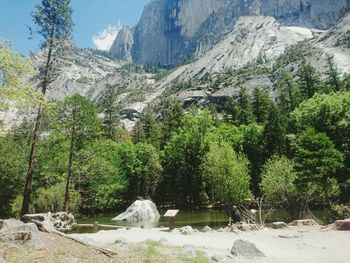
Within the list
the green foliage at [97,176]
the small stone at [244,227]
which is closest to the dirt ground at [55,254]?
the small stone at [244,227]

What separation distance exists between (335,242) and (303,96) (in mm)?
61221

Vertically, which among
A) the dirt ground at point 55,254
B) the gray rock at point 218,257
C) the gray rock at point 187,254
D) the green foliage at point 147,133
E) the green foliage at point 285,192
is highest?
the green foliage at point 147,133

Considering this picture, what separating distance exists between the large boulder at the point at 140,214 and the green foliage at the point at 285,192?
1521cm

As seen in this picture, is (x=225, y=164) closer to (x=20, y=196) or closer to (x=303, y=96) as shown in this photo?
(x=20, y=196)

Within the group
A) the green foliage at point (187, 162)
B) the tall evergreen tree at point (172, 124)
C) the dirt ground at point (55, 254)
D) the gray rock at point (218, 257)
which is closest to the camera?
the dirt ground at point (55, 254)

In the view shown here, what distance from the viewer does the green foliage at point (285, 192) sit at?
100 ft

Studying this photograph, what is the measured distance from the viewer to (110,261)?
36.2 feet

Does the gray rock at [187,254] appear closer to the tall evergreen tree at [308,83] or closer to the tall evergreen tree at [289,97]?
the tall evergreen tree at [289,97]

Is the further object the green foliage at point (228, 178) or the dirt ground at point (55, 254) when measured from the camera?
the green foliage at point (228, 178)

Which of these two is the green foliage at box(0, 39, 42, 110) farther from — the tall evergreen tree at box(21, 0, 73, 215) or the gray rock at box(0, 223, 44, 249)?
the tall evergreen tree at box(21, 0, 73, 215)

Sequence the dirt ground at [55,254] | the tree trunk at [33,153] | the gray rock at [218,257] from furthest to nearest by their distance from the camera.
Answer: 1. the tree trunk at [33,153]
2. the gray rock at [218,257]
3. the dirt ground at [55,254]

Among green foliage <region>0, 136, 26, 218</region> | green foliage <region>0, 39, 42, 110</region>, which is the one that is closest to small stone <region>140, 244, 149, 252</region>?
green foliage <region>0, 39, 42, 110</region>

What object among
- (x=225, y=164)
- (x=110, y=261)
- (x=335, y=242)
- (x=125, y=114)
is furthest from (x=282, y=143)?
(x=125, y=114)

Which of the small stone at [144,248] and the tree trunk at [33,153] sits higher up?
the tree trunk at [33,153]
